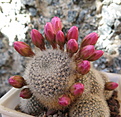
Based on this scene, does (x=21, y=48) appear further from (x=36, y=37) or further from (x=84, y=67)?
(x=84, y=67)

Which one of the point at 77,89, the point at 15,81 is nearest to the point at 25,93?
the point at 15,81

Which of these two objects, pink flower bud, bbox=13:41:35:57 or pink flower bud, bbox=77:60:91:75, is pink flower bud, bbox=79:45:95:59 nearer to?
pink flower bud, bbox=77:60:91:75

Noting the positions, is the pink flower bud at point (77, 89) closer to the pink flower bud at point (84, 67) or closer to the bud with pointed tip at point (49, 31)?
the pink flower bud at point (84, 67)

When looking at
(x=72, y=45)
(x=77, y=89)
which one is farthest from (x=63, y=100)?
(x=72, y=45)

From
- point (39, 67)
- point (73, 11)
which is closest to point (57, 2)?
point (73, 11)

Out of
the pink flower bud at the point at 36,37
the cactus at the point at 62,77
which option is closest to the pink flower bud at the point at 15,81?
the cactus at the point at 62,77

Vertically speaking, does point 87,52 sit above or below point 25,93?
above

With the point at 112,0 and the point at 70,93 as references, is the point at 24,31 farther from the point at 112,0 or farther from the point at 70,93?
the point at 70,93

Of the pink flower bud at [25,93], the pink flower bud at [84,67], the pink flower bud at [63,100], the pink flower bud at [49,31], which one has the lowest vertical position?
the pink flower bud at [25,93]
